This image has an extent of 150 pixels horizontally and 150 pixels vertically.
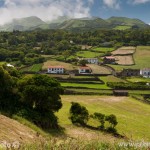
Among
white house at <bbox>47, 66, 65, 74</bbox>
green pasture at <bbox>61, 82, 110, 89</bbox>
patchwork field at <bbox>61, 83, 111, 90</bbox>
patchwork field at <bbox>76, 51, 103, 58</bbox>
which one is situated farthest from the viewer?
patchwork field at <bbox>76, 51, 103, 58</bbox>

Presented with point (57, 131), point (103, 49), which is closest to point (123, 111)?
point (57, 131)

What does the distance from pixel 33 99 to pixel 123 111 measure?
19.1 metres

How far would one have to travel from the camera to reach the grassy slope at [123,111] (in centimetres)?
3959

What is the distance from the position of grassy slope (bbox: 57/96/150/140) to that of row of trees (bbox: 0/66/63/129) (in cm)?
325

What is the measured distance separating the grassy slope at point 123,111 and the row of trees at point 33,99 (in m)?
3.25

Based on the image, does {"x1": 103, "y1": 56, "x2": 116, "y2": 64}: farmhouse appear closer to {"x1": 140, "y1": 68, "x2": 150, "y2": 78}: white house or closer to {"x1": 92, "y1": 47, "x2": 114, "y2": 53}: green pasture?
{"x1": 140, "y1": 68, "x2": 150, "y2": 78}: white house

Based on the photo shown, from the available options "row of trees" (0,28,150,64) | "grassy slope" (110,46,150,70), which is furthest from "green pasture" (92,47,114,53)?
"grassy slope" (110,46,150,70)

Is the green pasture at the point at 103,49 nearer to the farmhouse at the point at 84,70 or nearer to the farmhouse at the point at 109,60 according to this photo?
the farmhouse at the point at 109,60

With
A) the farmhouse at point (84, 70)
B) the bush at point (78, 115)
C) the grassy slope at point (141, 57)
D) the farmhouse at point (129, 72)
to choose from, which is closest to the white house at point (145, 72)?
the farmhouse at point (129, 72)

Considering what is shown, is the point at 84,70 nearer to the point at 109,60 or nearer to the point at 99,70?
the point at 99,70

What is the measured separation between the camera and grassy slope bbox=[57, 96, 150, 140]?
1559 inches

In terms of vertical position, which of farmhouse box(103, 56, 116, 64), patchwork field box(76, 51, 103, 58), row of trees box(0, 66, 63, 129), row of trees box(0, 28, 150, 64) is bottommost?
row of trees box(0, 66, 63, 129)

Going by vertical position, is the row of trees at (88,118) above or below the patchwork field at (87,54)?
below

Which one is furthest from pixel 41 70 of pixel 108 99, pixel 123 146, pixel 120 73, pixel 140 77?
pixel 123 146
